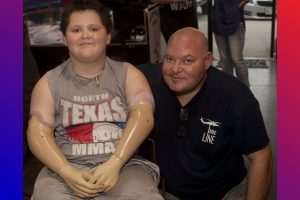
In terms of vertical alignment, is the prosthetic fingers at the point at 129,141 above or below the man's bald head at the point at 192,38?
below

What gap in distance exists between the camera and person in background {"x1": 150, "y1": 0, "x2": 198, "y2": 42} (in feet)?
13.9

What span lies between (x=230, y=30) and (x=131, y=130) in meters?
3.07

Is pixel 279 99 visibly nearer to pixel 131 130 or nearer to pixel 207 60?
pixel 131 130

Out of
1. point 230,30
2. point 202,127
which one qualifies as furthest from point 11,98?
point 230,30

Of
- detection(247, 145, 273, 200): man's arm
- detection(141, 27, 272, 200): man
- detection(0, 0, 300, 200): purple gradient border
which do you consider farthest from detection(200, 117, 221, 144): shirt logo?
detection(0, 0, 300, 200): purple gradient border

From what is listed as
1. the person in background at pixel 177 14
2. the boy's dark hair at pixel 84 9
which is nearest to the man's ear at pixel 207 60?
the boy's dark hair at pixel 84 9


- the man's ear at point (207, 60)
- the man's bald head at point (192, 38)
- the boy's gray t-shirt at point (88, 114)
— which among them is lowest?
the boy's gray t-shirt at point (88, 114)

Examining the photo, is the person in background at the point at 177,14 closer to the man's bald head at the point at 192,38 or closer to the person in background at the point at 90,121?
the man's bald head at the point at 192,38

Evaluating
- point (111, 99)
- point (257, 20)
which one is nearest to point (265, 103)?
point (111, 99)

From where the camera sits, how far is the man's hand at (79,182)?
147 centimetres

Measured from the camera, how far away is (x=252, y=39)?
24.9ft

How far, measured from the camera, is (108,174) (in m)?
1.49

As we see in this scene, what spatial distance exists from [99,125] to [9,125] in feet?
1.05

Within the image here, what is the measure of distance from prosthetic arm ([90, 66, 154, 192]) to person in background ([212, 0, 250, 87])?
2.90 meters
